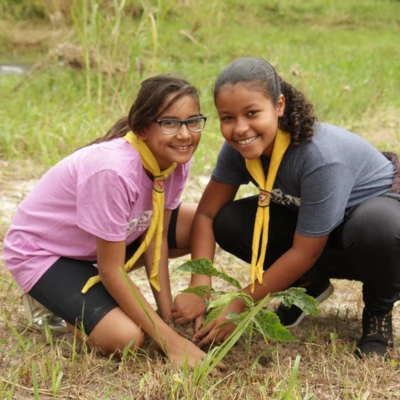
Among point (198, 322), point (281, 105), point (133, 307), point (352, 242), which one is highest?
point (281, 105)

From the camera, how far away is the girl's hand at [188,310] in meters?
2.22

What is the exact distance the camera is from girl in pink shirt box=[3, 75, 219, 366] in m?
2.03

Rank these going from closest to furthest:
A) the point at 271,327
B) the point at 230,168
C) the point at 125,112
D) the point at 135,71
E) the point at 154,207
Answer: the point at 271,327
the point at 154,207
the point at 230,168
the point at 125,112
the point at 135,71

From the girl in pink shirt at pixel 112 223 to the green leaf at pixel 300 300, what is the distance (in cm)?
31

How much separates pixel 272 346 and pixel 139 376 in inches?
18.2

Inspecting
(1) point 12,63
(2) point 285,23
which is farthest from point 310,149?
(2) point 285,23

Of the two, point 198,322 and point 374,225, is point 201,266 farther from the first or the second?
point 374,225

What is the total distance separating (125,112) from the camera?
4734 millimetres

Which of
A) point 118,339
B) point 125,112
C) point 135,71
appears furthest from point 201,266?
point 135,71

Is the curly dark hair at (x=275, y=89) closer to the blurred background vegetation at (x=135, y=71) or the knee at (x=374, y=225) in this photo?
the knee at (x=374, y=225)

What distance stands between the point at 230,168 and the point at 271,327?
63 cm

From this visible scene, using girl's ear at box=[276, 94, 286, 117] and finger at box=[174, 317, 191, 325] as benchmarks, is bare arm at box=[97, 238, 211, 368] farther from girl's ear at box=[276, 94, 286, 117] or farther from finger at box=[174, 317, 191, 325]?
girl's ear at box=[276, 94, 286, 117]

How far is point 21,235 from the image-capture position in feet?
7.36

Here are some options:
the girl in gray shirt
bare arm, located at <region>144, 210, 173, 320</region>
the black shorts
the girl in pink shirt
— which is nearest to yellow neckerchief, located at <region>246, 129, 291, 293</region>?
the girl in gray shirt
